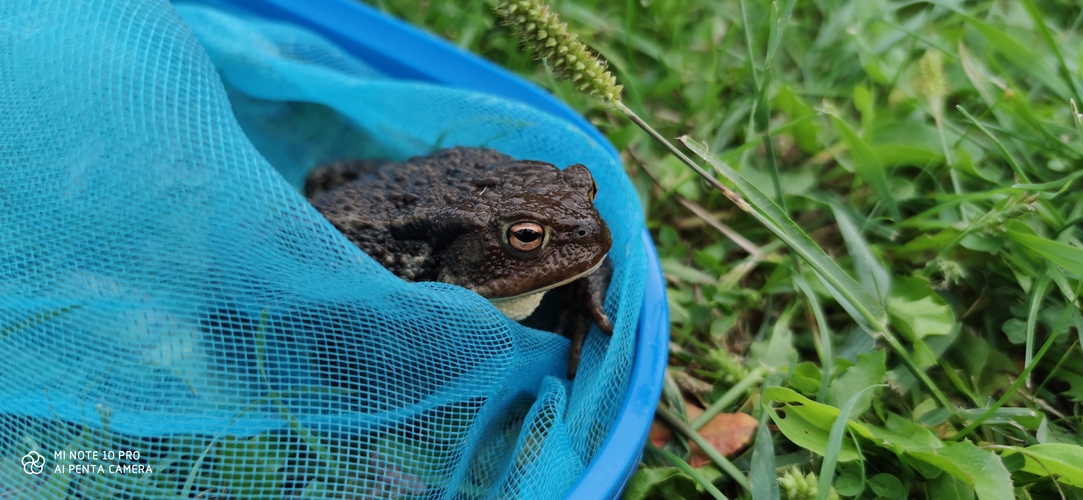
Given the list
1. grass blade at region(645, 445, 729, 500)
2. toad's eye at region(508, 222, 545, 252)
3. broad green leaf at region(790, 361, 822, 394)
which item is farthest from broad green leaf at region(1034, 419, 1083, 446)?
toad's eye at region(508, 222, 545, 252)

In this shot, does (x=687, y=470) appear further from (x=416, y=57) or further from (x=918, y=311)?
(x=416, y=57)

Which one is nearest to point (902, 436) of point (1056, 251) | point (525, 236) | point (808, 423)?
point (808, 423)

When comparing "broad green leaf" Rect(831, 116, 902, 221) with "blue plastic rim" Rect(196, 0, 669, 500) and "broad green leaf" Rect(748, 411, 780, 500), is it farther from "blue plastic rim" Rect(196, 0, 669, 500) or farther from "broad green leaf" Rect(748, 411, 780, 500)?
"broad green leaf" Rect(748, 411, 780, 500)

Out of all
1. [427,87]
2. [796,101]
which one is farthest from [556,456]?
[796,101]

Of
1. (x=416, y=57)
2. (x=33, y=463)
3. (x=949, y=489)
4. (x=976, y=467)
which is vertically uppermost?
(x=416, y=57)

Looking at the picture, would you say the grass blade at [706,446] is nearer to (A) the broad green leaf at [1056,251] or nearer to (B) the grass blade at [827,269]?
(B) the grass blade at [827,269]

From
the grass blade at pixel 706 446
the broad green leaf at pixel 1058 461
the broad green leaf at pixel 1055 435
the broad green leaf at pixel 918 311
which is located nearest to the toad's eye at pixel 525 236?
the grass blade at pixel 706 446
